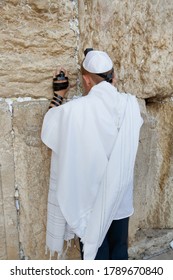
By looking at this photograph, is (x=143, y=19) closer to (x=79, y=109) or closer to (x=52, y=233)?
(x=79, y=109)

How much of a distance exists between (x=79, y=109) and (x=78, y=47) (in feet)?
1.82

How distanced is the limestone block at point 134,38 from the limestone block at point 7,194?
0.69m

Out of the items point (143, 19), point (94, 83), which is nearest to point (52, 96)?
point (94, 83)

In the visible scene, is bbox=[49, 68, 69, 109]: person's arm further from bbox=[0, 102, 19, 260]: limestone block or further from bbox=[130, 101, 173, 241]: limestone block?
bbox=[130, 101, 173, 241]: limestone block

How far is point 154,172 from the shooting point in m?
2.57

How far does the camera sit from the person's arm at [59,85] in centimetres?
196

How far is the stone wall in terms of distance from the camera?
190 centimetres

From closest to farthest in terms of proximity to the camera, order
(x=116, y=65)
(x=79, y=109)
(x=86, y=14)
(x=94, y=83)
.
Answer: (x=79, y=109)
(x=94, y=83)
(x=86, y=14)
(x=116, y=65)

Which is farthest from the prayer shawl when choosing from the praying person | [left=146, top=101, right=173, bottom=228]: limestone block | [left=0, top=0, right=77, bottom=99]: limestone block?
[left=146, top=101, right=173, bottom=228]: limestone block

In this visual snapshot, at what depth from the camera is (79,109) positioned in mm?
1693

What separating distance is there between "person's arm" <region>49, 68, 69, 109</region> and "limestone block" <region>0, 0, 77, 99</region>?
0.04 meters

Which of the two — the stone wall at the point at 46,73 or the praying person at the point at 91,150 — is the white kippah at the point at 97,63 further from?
the stone wall at the point at 46,73

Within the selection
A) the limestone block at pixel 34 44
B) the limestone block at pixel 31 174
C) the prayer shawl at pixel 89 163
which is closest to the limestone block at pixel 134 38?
the limestone block at pixel 34 44

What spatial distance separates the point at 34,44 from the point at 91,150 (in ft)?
2.40
